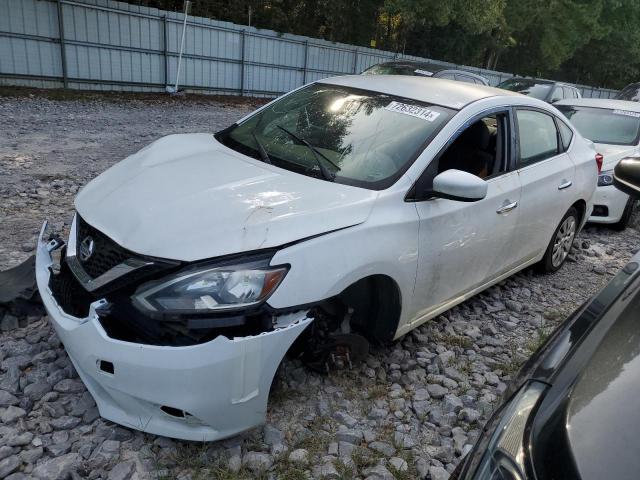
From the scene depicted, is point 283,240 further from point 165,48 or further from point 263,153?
point 165,48

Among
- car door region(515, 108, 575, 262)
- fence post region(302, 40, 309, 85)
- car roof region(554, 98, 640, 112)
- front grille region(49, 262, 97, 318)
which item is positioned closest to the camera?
front grille region(49, 262, 97, 318)

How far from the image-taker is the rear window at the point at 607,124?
7492 millimetres

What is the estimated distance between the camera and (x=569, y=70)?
38875 mm

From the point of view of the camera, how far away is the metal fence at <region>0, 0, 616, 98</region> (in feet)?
42.4

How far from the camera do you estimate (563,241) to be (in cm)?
502

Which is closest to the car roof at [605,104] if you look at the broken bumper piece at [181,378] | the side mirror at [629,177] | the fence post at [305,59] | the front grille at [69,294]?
the side mirror at [629,177]

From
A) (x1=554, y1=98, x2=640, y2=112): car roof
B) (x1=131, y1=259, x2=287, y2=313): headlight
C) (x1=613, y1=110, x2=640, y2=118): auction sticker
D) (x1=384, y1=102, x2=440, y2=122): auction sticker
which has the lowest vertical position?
(x1=131, y1=259, x2=287, y2=313): headlight

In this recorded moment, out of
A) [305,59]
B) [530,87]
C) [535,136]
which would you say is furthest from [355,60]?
[535,136]

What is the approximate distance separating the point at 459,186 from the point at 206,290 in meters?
1.47

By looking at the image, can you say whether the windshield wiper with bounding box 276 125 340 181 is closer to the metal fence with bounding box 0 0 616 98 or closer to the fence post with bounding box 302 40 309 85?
the metal fence with bounding box 0 0 616 98

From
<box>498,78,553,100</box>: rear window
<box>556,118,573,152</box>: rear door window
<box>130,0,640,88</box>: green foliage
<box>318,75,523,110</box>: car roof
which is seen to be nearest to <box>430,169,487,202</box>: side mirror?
<box>318,75,523,110</box>: car roof

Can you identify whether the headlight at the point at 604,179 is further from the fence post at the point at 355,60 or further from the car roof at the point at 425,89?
the fence post at the point at 355,60

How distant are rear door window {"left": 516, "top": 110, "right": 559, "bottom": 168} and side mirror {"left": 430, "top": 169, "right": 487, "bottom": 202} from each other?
1.20 meters

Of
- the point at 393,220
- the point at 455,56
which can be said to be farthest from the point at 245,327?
the point at 455,56
